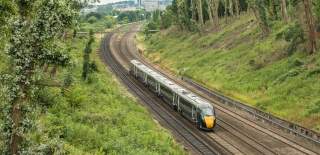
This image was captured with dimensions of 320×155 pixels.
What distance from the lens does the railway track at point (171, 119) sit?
128ft

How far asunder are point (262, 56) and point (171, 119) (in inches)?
962

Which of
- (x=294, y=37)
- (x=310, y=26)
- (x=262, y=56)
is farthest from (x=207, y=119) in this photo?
(x=262, y=56)

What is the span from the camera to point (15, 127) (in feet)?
62.2

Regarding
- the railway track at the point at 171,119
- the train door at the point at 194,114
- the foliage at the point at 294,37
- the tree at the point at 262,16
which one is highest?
the tree at the point at 262,16

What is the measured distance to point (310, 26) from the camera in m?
56.7

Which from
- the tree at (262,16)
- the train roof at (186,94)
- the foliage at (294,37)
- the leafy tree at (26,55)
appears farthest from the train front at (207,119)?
the tree at (262,16)

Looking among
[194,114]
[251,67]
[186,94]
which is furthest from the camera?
[251,67]

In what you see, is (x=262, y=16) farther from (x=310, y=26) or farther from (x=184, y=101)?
(x=184, y=101)

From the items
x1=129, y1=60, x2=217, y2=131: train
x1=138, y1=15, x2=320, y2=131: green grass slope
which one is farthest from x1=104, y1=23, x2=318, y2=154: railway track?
x1=138, y1=15, x2=320, y2=131: green grass slope

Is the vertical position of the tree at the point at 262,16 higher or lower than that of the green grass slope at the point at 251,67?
higher

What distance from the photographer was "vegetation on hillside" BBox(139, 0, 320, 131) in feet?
168

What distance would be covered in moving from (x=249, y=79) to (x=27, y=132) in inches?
1873

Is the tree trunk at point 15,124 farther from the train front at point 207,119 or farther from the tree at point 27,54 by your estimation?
the train front at point 207,119

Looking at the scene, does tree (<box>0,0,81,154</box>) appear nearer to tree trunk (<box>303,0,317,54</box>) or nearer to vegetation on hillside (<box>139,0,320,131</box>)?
vegetation on hillside (<box>139,0,320,131</box>)
